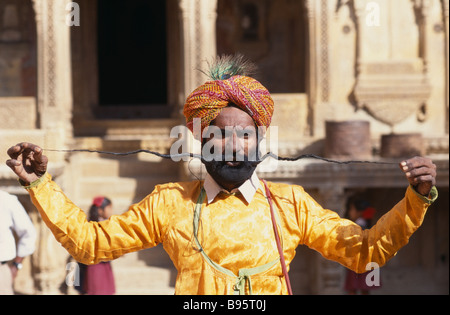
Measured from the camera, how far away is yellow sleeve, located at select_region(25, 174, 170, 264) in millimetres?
2912

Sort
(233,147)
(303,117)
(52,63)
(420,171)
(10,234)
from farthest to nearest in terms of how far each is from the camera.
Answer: (303,117), (52,63), (10,234), (233,147), (420,171)

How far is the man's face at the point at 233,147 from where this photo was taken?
9.84 ft

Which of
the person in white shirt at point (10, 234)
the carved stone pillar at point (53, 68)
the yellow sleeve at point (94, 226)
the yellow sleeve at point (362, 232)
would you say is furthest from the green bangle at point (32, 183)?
the carved stone pillar at point (53, 68)

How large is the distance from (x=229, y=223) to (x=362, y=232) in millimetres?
548

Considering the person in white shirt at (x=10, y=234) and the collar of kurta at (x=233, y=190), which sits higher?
the collar of kurta at (x=233, y=190)

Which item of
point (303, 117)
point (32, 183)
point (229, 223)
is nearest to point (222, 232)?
point (229, 223)

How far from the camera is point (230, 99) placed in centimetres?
Answer: 307

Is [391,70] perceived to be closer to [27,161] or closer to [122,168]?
[122,168]

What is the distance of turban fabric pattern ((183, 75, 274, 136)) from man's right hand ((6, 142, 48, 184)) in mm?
664

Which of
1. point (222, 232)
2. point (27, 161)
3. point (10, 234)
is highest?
point (27, 161)

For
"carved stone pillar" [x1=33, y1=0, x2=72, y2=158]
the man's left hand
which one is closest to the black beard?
the man's left hand

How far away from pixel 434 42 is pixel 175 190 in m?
7.63

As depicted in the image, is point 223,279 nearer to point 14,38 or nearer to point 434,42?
point 434,42

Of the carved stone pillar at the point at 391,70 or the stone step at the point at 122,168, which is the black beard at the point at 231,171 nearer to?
the stone step at the point at 122,168
